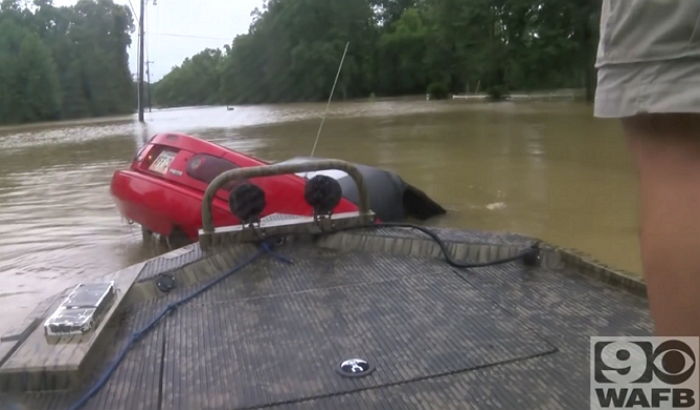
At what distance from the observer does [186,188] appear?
22.4ft

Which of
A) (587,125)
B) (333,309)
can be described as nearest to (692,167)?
(333,309)

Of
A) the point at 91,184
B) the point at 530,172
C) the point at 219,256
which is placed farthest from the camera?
the point at 91,184

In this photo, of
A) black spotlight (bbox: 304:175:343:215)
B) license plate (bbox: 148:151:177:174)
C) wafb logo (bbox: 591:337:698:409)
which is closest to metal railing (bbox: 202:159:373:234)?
black spotlight (bbox: 304:175:343:215)

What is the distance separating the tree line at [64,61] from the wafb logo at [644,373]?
236ft

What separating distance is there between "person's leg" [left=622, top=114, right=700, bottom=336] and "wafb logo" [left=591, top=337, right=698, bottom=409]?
77 millimetres

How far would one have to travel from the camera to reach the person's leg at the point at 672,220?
1.15 metres

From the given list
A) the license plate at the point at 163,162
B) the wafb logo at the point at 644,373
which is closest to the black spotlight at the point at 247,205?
the wafb logo at the point at 644,373

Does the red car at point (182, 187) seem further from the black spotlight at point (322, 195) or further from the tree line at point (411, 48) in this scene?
the tree line at point (411, 48)

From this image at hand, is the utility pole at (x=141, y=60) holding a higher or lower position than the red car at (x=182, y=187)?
higher

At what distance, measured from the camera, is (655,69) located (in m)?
1.21

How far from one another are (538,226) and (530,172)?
13.3ft

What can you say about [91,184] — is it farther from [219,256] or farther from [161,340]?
[161,340]

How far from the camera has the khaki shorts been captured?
3.81 feet

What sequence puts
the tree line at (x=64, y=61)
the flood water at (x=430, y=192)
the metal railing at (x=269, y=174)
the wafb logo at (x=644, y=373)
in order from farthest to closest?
the tree line at (x=64, y=61) < the flood water at (x=430, y=192) < the metal railing at (x=269, y=174) < the wafb logo at (x=644, y=373)
